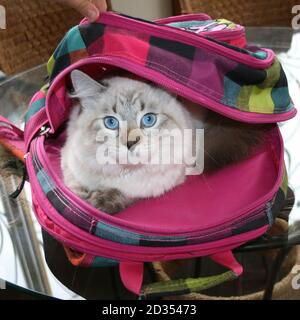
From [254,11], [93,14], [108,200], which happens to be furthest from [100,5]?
[254,11]

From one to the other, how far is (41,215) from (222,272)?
0.29m

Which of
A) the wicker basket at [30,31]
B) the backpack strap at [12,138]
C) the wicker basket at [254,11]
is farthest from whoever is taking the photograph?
the wicker basket at [254,11]

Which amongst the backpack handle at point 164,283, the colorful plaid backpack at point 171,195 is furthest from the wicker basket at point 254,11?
the backpack handle at point 164,283

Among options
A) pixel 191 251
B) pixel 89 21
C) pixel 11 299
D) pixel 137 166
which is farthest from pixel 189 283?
pixel 89 21

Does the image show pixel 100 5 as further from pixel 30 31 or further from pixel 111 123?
pixel 30 31

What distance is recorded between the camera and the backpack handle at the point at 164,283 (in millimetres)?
643

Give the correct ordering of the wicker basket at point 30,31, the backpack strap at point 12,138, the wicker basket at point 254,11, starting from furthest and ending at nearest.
A: the wicker basket at point 254,11
the wicker basket at point 30,31
the backpack strap at point 12,138

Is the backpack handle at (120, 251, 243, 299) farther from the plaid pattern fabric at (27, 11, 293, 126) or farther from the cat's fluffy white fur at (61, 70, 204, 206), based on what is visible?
the plaid pattern fabric at (27, 11, 293, 126)

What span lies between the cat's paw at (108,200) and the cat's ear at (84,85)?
16 centimetres

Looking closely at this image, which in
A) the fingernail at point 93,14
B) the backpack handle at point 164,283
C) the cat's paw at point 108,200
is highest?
the fingernail at point 93,14

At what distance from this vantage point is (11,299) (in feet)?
2.35

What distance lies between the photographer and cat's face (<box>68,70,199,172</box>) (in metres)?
0.67

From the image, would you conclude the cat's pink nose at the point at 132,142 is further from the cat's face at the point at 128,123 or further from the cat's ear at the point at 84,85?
the cat's ear at the point at 84,85

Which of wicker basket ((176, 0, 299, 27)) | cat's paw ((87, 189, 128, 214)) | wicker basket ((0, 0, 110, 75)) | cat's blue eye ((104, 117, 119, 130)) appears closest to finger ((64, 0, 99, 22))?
cat's blue eye ((104, 117, 119, 130))
